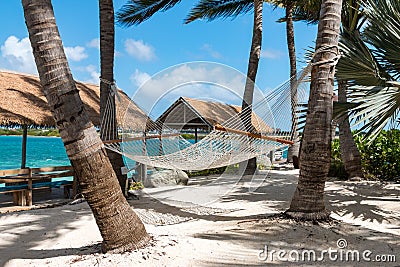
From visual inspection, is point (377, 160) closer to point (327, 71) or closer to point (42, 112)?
point (327, 71)

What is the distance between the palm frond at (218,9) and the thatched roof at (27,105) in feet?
11.1

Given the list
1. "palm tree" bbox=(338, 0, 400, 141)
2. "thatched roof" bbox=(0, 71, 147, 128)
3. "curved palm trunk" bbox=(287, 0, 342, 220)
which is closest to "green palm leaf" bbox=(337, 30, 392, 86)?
"palm tree" bbox=(338, 0, 400, 141)

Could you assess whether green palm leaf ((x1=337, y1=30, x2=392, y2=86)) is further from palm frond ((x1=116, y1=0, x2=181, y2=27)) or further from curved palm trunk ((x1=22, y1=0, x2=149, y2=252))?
palm frond ((x1=116, y1=0, x2=181, y2=27))

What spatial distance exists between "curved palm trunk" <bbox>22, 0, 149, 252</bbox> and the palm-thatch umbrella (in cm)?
247

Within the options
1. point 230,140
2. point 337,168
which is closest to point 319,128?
point 230,140

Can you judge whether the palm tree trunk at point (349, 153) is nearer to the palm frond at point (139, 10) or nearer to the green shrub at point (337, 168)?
the green shrub at point (337, 168)

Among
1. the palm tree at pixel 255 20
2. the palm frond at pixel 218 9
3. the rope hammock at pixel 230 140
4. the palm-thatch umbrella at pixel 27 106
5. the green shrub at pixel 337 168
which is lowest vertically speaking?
the green shrub at pixel 337 168

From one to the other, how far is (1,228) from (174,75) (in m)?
2.05

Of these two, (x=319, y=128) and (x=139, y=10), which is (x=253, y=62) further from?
(x=319, y=128)

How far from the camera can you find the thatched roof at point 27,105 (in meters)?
5.10

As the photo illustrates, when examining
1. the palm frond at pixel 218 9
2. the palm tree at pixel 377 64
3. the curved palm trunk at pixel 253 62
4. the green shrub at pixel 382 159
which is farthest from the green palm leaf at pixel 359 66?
the palm frond at pixel 218 9

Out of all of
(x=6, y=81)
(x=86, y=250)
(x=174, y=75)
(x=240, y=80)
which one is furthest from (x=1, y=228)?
(x=6, y=81)

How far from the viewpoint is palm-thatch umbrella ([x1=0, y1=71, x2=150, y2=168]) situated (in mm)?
5023

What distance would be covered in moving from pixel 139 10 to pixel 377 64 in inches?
188
